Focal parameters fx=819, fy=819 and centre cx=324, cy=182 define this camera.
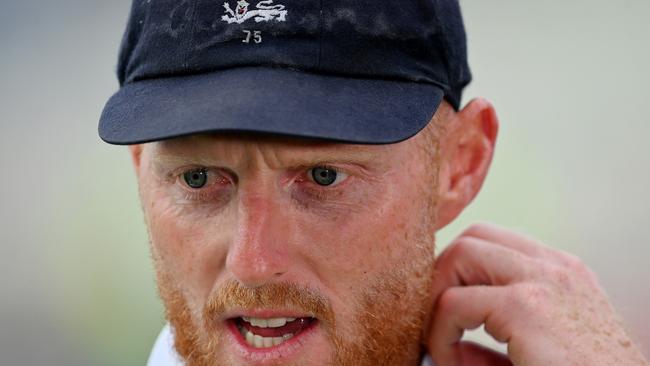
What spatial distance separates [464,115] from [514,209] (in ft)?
7.64

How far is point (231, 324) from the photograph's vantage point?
160 cm

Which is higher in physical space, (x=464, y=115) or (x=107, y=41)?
(x=464, y=115)

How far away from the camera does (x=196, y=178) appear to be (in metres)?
1.61

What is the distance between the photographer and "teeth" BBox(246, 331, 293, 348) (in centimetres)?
156

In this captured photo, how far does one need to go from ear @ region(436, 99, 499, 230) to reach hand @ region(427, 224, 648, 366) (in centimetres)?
15

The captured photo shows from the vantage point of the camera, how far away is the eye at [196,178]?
5.21 feet

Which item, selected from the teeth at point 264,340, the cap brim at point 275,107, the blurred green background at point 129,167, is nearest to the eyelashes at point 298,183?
the cap brim at point 275,107

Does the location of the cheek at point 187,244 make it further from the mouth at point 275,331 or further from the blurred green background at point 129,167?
the blurred green background at point 129,167

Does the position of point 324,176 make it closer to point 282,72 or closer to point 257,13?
point 282,72

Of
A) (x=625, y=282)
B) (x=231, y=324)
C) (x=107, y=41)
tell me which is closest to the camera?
(x=231, y=324)

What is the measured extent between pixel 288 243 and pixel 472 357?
639mm

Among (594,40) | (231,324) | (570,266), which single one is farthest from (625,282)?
(231,324)

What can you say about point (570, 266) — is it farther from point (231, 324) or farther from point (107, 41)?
point (107, 41)

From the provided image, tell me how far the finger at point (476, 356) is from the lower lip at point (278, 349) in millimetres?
456
